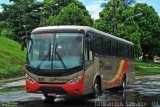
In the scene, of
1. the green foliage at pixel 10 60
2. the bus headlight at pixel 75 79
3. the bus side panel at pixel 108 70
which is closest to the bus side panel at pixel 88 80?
the bus headlight at pixel 75 79

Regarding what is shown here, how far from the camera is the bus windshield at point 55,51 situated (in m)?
17.3

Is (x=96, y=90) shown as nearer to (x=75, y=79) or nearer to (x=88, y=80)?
(x=88, y=80)

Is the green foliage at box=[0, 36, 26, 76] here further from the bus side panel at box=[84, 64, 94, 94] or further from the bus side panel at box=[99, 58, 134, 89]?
the bus side panel at box=[84, 64, 94, 94]

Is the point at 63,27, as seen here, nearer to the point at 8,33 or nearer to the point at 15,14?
the point at 8,33

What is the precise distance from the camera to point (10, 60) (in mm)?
45375

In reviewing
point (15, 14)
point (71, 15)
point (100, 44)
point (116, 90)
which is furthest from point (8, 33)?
point (100, 44)

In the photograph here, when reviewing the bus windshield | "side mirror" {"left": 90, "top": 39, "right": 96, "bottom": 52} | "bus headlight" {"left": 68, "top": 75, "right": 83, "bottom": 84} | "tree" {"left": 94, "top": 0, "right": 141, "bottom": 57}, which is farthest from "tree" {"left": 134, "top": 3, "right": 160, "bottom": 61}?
"bus headlight" {"left": 68, "top": 75, "right": 83, "bottom": 84}

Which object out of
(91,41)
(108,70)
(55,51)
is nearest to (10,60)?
(108,70)

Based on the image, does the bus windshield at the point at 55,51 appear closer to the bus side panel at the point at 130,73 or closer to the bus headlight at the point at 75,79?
the bus headlight at the point at 75,79

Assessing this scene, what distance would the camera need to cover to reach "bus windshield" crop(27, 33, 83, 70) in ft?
56.7

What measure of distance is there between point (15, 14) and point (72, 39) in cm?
6962

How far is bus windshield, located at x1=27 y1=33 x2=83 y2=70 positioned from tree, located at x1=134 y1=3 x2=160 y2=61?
69.3 metres

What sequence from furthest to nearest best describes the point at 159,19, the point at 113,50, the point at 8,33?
the point at 159,19 < the point at 8,33 < the point at 113,50

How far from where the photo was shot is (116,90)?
86.8 feet
